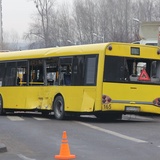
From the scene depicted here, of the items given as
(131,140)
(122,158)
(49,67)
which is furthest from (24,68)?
(122,158)

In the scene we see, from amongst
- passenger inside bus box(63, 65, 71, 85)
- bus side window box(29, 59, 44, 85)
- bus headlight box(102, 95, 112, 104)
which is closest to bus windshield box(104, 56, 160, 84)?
bus headlight box(102, 95, 112, 104)

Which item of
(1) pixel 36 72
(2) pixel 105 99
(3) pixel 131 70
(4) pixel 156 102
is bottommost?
(4) pixel 156 102

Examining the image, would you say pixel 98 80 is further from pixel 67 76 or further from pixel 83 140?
pixel 83 140

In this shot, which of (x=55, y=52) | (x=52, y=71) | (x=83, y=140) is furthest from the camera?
(x=52, y=71)

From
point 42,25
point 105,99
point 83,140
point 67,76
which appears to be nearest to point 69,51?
point 67,76

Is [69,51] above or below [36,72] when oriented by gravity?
above

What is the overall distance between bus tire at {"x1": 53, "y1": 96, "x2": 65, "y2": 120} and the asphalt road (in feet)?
4.94

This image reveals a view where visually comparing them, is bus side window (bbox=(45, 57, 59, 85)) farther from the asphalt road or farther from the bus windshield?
the bus windshield

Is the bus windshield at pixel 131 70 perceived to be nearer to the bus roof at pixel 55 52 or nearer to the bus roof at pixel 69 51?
the bus roof at pixel 69 51

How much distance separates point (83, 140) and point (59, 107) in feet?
23.0

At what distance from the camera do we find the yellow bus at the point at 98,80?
18.9 meters

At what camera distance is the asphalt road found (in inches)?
452

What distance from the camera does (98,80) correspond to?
18.7 metres

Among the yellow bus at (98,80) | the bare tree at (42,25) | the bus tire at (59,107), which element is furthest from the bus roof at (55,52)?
the bare tree at (42,25)
